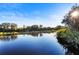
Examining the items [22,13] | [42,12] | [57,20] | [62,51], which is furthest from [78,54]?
[22,13]

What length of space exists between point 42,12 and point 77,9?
0.34 m

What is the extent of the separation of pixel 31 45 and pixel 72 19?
1.56ft

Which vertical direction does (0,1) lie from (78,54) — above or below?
above

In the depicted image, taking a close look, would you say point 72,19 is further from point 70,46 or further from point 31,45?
point 31,45

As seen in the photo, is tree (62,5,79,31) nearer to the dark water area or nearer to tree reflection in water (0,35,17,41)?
the dark water area

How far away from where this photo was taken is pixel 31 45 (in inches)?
74.6

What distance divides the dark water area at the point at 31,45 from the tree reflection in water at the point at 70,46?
0.11 feet

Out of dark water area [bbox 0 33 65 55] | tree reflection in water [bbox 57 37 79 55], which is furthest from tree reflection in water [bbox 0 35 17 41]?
tree reflection in water [bbox 57 37 79 55]

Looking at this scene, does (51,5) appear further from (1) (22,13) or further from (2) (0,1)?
(2) (0,1)

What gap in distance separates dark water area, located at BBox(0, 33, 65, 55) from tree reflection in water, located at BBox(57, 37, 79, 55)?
3 centimetres

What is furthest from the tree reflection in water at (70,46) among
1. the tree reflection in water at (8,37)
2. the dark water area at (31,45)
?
the tree reflection in water at (8,37)

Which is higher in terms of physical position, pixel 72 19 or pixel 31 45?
pixel 72 19

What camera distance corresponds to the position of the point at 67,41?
1868 mm

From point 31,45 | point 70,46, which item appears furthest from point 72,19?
point 31,45
